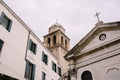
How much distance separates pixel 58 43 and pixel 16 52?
42.0 ft

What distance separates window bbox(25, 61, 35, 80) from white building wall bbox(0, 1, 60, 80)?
44 cm

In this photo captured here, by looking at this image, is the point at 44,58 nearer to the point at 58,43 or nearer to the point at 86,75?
the point at 58,43

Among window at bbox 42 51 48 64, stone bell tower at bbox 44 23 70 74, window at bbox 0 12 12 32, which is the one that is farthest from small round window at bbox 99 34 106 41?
stone bell tower at bbox 44 23 70 74

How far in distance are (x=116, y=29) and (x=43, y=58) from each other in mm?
9886

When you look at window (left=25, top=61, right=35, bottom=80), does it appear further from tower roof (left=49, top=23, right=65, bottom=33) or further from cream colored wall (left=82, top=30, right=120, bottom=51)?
tower roof (left=49, top=23, right=65, bottom=33)

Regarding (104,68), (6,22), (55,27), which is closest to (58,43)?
(55,27)

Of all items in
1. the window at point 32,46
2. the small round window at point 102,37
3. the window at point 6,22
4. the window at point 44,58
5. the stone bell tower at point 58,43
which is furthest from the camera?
the stone bell tower at point 58,43

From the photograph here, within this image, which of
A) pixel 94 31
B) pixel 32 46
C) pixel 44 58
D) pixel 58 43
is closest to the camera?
pixel 94 31

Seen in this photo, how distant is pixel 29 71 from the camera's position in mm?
15836

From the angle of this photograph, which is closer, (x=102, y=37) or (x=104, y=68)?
(x=104, y=68)

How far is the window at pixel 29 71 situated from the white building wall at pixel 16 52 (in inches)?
17.3

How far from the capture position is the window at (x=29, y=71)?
15.3 meters

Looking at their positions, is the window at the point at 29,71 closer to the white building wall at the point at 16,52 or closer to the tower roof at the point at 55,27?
the white building wall at the point at 16,52

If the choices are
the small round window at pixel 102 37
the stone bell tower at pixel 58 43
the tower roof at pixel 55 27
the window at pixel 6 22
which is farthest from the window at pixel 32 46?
the tower roof at pixel 55 27
